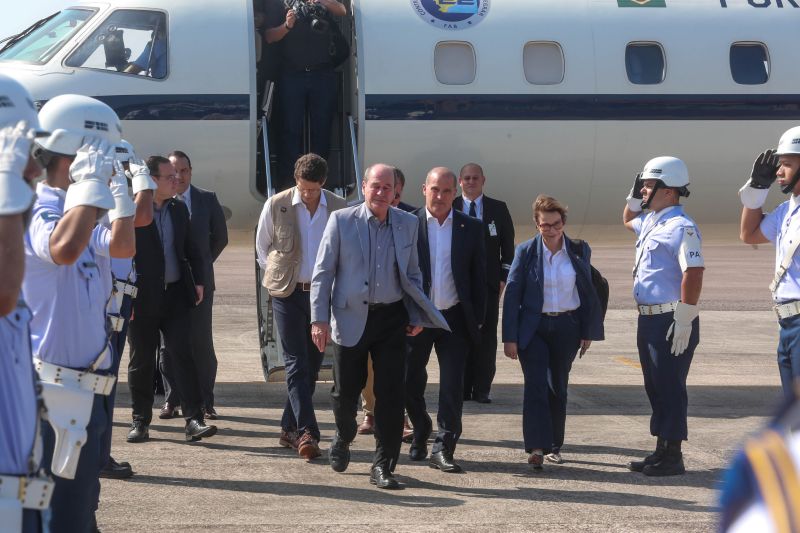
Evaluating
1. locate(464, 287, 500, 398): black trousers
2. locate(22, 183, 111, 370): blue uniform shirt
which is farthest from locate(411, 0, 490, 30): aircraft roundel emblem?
locate(22, 183, 111, 370): blue uniform shirt

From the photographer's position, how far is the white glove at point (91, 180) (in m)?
3.59

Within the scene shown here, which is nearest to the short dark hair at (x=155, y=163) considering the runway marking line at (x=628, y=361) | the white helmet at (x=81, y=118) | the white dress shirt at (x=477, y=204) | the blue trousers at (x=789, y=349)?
the white dress shirt at (x=477, y=204)

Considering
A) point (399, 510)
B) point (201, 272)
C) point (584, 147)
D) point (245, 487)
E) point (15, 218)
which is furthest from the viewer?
point (584, 147)

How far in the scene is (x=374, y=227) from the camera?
6.62 m

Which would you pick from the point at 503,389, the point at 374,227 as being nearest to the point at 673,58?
the point at 503,389

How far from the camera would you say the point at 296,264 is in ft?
24.3

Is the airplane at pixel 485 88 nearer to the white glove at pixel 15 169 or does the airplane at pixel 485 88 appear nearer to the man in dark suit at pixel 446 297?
the man in dark suit at pixel 446 297

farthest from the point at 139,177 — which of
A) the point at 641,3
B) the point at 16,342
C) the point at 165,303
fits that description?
the point at 641,3

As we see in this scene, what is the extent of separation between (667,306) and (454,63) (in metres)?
4.03

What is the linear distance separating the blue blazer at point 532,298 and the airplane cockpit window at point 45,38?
4764 mm

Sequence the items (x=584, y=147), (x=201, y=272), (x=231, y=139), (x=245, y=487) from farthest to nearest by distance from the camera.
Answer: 1. (x=584, y=147)
2. (x=231, y=139)
3. (x=201, y=272)
4. (x=245, y=487)

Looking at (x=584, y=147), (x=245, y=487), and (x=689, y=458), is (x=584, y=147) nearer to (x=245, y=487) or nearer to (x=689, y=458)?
(x=689, y=458)

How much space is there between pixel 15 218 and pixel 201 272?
16.9ft

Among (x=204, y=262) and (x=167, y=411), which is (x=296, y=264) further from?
(x=167, y=411)
